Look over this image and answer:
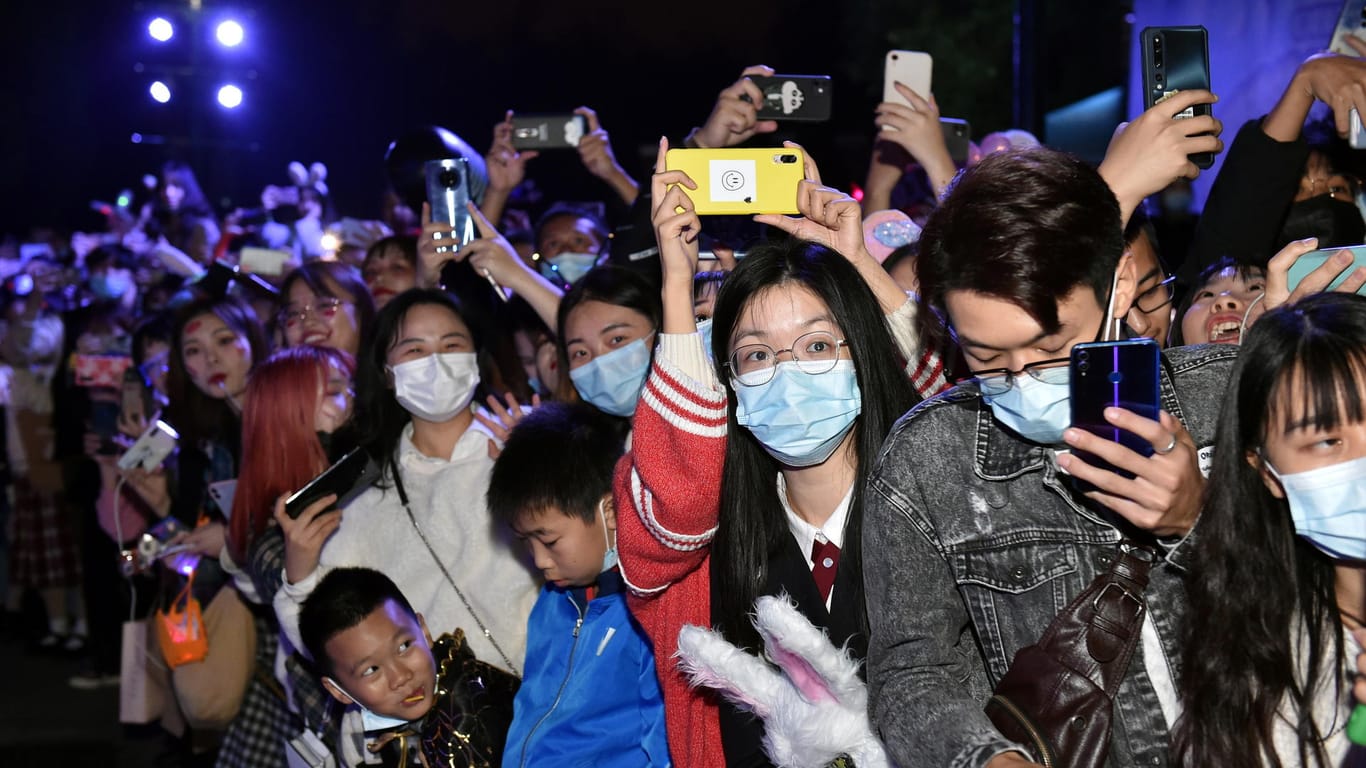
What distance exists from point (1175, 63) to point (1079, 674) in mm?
1507

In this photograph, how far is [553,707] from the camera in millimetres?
3221

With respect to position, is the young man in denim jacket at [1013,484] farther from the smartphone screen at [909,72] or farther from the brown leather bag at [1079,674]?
the smartphone screen at [909,72]

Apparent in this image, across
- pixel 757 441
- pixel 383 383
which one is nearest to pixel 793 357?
pixel 757 441

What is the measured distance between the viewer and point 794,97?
13.8 feet

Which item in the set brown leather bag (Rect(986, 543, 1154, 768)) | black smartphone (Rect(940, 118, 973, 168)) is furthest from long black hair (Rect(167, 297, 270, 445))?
brown leather bag (Rect(986, 543, 1154, 768))

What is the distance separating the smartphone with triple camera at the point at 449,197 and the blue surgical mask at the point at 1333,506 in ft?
10.9

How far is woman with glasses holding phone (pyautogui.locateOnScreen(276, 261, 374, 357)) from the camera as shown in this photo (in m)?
5.10

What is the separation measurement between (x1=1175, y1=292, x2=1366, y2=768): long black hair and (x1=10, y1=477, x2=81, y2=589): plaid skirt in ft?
27.8

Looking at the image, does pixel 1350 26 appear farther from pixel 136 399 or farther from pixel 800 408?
pixel 136 399

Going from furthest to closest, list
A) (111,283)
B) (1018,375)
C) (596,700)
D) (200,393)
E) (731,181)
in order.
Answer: (111,283)
(200,393)
(596,700)
(731,181)
(1018,375)

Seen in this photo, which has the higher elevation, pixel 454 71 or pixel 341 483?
pixel 454 71

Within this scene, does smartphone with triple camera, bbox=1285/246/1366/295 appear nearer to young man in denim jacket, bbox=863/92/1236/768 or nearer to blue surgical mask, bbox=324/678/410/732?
young man in denim jacket, bbox=863/92/1236/768

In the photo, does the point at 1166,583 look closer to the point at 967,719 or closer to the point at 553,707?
the point at 967,719

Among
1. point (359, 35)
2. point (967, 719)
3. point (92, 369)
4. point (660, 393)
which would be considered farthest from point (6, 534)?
point (967, 719)
